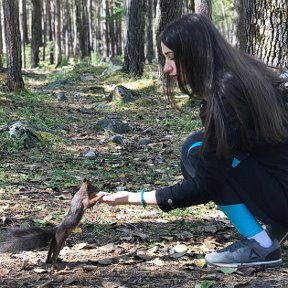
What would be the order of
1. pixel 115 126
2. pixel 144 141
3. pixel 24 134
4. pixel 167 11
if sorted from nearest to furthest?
pixel 24 134 < pixel 144 141 < pixel 115 126 < pixel 167 11

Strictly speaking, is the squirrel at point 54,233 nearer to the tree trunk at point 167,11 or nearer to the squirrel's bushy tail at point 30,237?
the squirrel's bushy tail at point 30,237

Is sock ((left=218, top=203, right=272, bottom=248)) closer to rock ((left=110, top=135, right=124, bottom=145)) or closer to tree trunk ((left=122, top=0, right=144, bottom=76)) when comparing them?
rock ((left=110, top=135, right=124, bottom=145))

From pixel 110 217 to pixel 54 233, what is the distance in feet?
3.62

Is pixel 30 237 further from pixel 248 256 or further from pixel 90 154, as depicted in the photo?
pixel 90 154

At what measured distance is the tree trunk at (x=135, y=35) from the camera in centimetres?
1566

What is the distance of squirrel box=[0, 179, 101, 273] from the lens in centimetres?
294

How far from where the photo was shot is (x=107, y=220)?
4.03 metres

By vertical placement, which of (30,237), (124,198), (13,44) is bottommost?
(30,237)

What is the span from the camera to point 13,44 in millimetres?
11242

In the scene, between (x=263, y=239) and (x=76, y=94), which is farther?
(x=76, y=94)

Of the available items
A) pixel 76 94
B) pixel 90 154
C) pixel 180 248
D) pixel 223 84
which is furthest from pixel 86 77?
pixel 223 84

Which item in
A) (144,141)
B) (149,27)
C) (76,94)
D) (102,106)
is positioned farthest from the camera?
(149,27)

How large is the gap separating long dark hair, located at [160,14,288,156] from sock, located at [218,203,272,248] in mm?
427

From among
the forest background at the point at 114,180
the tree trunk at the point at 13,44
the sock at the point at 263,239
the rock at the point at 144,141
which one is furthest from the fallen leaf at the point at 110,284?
the tree trunk at the point at 13,44
